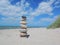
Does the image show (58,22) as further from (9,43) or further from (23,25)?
(9,43)

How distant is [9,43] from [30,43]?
385mm

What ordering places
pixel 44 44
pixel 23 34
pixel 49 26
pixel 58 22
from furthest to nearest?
pixel 49 26, pixel 58 22, pixel 23 34, pixel 44 44

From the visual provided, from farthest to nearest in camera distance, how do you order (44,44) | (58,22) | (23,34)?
(58,22) → (23,34) → (44,44)

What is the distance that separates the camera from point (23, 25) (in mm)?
3695

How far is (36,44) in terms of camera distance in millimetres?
2924

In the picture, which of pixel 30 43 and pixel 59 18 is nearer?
pixel 30 43

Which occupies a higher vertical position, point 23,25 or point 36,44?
point 23,25

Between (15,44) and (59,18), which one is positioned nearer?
(15,44)

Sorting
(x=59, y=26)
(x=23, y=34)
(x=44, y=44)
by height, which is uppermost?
(x=59, y=26)

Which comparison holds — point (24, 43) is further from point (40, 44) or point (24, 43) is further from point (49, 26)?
point (49, 26)

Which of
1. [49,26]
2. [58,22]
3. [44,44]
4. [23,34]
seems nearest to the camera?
[44,44]

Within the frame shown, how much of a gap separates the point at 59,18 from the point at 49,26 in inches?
16.6

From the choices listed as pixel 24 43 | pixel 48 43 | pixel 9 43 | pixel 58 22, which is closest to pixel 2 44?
pixel 9 43

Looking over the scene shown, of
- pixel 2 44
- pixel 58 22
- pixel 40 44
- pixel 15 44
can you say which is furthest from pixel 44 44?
pixel 58 22
